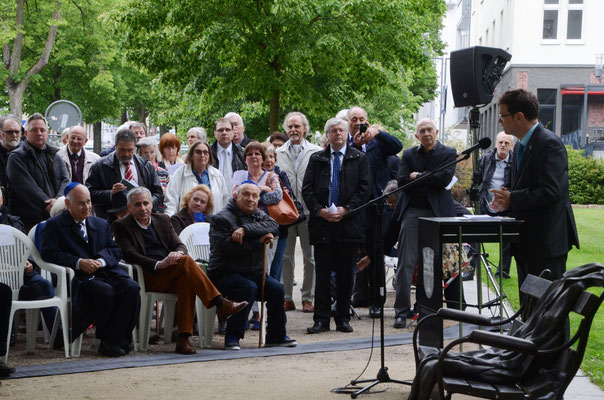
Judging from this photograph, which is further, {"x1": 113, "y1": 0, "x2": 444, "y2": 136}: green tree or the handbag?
{"x1": 113, "y1": 0, "x2": 444, "y2": 136}: green tree

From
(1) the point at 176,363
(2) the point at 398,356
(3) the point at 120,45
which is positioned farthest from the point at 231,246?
(3) the point at 120,45

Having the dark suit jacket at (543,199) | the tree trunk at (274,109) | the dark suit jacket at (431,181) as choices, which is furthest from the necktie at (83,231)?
the tree trunk at (274,109)

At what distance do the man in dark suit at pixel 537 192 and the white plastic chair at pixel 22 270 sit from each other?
13.9 ft

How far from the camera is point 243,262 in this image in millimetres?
9055

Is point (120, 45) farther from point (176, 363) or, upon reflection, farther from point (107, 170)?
point (176, 363)

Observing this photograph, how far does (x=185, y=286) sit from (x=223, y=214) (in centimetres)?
84

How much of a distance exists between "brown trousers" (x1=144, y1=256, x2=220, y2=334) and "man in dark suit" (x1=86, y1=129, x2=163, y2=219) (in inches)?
57.1

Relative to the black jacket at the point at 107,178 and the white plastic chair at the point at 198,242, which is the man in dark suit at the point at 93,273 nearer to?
the white plastic chair at the point at 198,242

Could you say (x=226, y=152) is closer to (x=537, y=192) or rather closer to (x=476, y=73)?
(x=476, y=73)

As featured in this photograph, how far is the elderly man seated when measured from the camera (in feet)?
29.3

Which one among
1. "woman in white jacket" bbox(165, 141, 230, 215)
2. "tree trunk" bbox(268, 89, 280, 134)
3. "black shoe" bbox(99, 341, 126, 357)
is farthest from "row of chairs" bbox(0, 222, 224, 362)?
"tree trunk" bbox(268, 89, 280, 134)

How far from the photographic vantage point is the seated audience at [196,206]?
10.1 metres

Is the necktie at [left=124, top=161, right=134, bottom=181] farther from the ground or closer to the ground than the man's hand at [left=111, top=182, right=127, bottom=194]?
farther from the ground

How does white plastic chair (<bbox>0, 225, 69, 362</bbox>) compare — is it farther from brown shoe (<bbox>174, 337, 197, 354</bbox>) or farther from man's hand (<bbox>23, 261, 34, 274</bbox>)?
brown shoe (<bbox>174, 337, 197, 354</bbox>)
